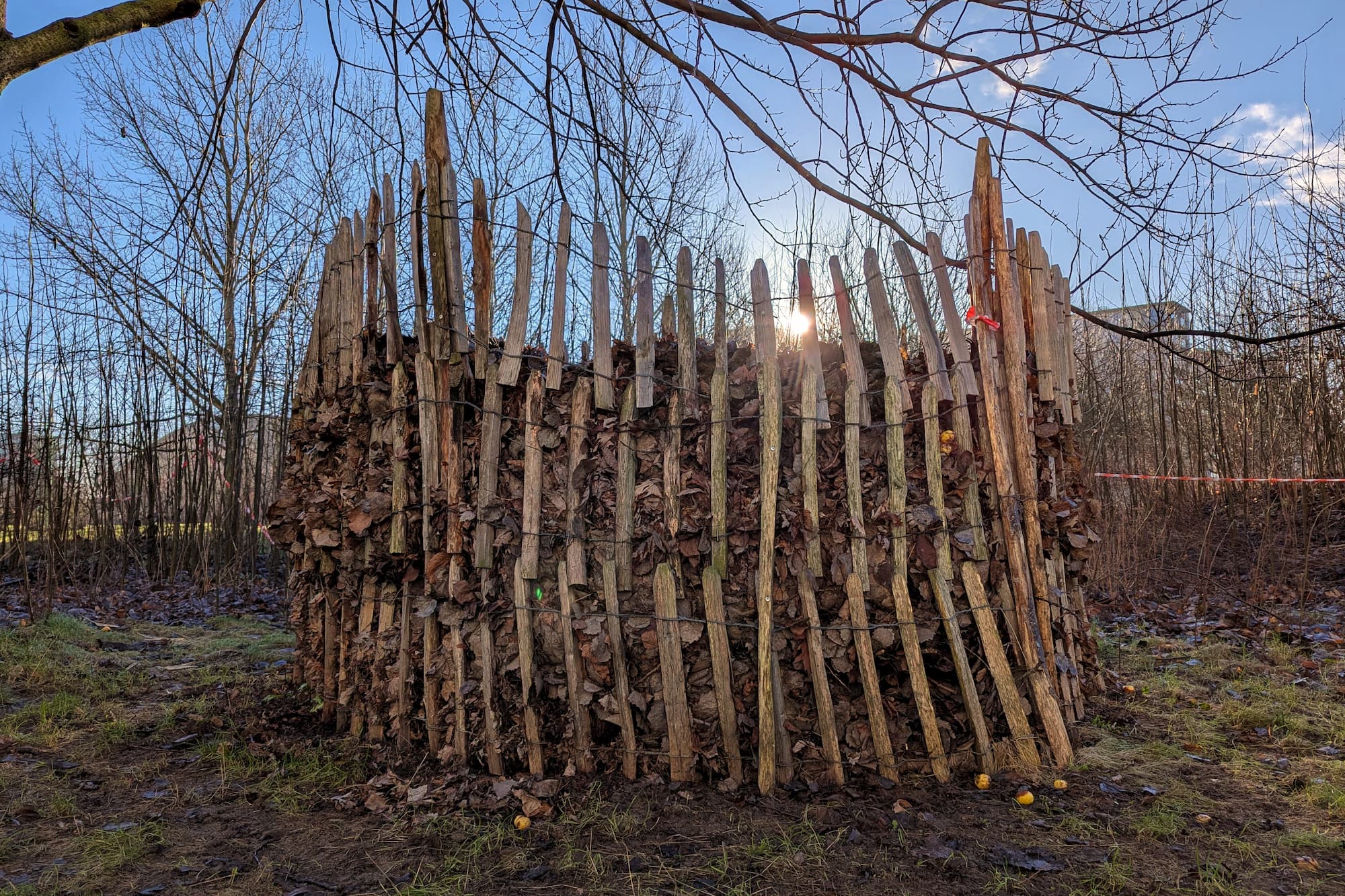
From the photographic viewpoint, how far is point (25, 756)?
12.0ft

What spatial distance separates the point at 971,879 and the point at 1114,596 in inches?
237

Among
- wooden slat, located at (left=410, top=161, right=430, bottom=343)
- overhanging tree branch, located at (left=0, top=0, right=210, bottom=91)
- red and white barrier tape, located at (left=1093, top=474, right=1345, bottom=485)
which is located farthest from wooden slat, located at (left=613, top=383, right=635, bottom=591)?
red and white barrier tape, located at (left=1093, top=474, right=1345, bottom=485)

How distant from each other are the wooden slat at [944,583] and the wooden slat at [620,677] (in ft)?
4.37

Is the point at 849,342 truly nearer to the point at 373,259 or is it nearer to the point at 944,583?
the point at 944,583

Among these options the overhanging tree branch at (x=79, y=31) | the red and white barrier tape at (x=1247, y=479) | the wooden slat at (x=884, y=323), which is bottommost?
the red and white barrier tape at (x=1247, y=479)

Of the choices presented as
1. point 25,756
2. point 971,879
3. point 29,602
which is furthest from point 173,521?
point 971,879

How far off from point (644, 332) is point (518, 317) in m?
0.59

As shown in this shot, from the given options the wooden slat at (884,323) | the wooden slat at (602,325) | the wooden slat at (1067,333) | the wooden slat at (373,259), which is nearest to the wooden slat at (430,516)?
the wooden slat at (373,259)

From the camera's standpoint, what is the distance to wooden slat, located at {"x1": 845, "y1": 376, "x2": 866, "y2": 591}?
3150 mm

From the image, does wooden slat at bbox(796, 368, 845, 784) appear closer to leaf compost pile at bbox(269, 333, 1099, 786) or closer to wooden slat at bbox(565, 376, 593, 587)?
leaf compost pile at bbox(269, 333, 1099, 786)

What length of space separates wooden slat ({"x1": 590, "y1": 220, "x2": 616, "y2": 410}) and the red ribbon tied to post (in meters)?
1.61

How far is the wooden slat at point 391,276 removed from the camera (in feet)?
12.4

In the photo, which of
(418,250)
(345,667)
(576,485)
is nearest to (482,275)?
(418,250)

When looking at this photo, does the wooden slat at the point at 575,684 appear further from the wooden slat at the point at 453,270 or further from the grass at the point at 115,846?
the grass at the point at 115,846
